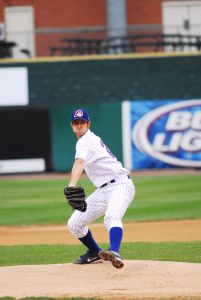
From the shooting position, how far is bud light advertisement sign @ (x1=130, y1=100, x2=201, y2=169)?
88.9 ft

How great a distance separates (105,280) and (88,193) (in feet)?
39.5

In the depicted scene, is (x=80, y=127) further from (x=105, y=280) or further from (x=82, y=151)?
(x=105, y=280)

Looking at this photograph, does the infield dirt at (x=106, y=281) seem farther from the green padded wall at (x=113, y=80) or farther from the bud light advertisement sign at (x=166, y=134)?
the green padded wall at (x=113, y=80)

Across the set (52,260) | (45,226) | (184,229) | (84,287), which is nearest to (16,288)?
(84,287)

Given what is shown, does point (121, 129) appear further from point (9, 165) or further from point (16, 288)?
point (16, 288)

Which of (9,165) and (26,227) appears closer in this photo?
(26,227)

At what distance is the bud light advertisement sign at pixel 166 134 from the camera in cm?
2711

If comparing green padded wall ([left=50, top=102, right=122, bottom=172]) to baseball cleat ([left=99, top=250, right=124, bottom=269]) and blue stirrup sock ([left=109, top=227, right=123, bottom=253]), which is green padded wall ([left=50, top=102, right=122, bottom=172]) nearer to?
blue stirrup sock ([left=109, top=227, right=123, bottom=253])

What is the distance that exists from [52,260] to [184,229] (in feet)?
14.2

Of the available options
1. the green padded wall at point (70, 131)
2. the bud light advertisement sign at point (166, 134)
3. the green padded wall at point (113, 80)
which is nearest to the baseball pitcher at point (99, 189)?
the green padded wall at point (70, 131)

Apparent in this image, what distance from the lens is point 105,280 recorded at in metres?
8.59

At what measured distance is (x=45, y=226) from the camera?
16141mm

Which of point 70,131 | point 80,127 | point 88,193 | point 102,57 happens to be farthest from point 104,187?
point 102,57

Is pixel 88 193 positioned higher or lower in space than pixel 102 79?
lower
